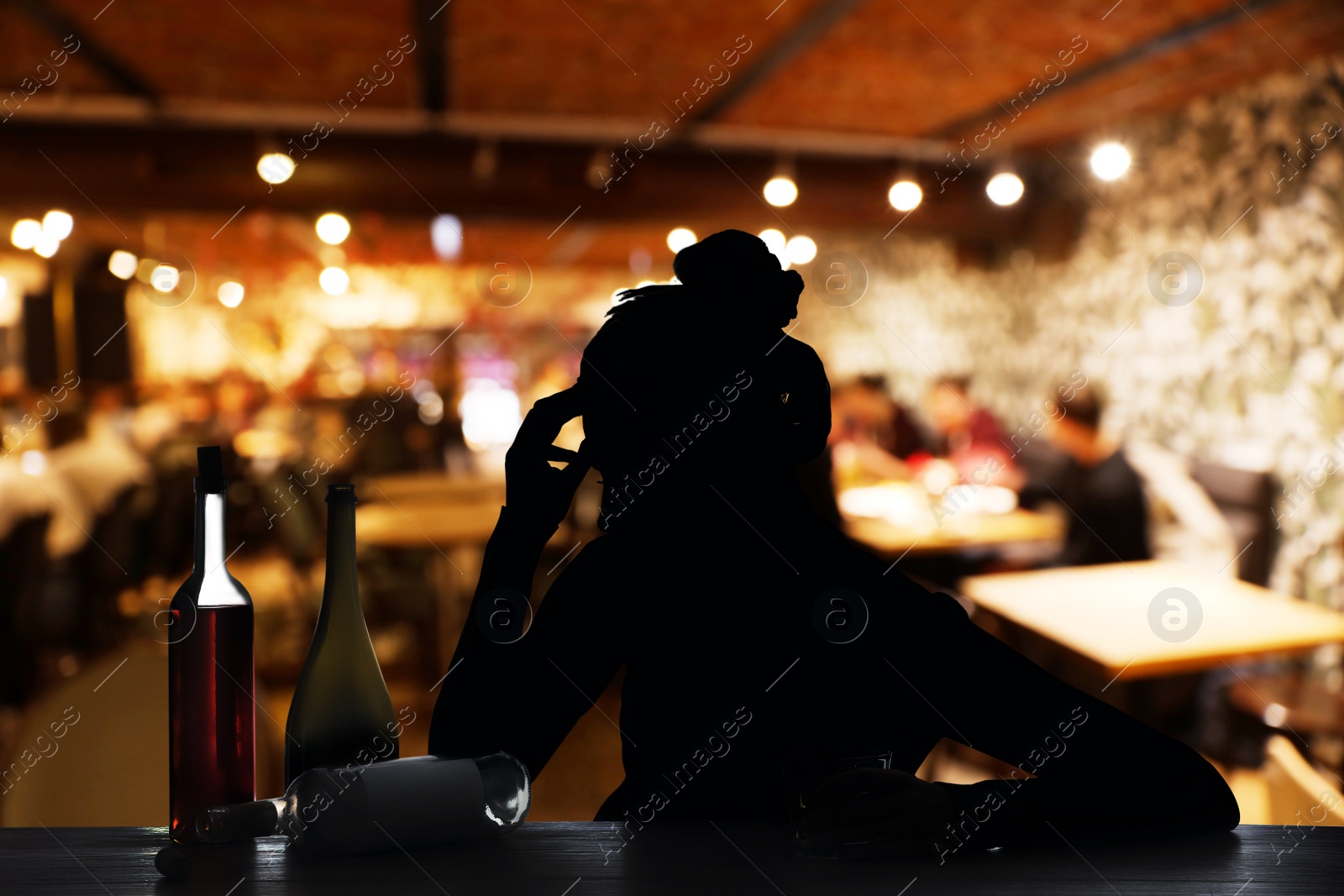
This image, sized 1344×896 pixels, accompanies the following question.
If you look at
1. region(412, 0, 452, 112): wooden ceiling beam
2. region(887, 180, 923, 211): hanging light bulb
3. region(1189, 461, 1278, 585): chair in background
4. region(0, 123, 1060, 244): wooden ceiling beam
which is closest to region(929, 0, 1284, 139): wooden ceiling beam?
region(887, 180, 923, 211): hanging light bulb

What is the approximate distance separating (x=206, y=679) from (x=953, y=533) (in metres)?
3.00

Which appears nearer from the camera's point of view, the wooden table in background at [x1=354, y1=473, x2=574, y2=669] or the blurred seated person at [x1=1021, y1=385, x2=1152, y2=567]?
the blurred seated person at [x1=1021, y1=385, x2=1152, y2=567]

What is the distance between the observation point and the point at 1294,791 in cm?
193

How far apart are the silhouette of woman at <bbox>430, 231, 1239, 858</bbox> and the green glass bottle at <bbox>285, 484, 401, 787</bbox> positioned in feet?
0.37

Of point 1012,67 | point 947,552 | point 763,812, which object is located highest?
point 1012,67

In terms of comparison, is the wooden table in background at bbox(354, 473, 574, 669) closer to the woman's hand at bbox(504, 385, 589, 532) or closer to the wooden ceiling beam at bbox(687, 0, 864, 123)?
the wooden ceiling beam at bbox(687, 0, 864, 123)

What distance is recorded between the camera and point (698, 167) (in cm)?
587

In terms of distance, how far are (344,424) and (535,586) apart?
11.6 feet

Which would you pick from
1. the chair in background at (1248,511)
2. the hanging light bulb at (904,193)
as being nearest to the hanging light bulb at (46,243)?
the hanging light bulb at (904,193)

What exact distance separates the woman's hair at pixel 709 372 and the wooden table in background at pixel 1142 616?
140 cm

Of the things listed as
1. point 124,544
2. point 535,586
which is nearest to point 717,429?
point 535,586

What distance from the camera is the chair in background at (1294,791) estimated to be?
74.0 inches

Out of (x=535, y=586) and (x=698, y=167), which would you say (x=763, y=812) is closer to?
(x=535, y=586)

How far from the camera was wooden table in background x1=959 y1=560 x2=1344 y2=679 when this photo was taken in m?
2.05
